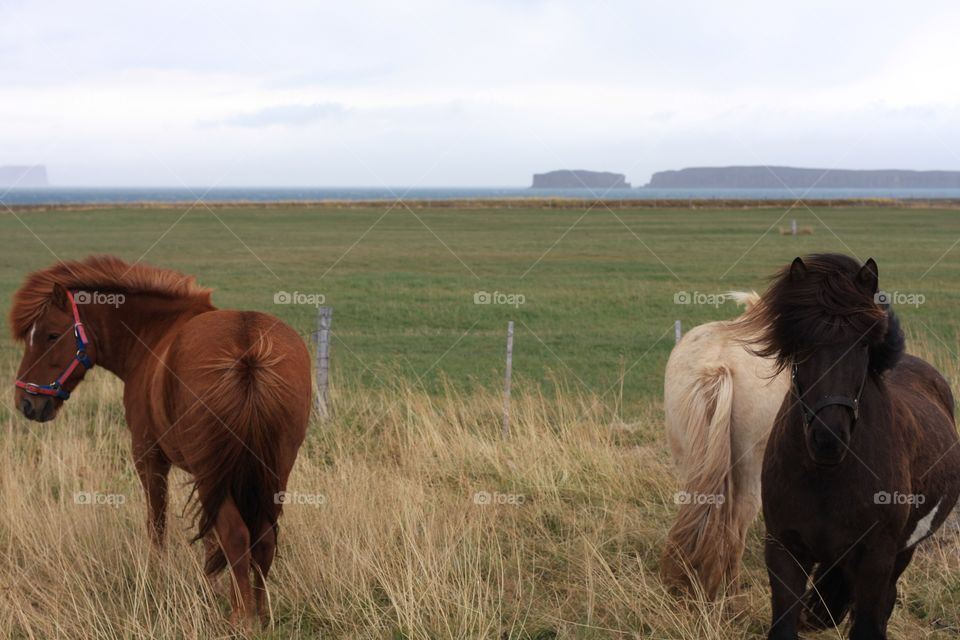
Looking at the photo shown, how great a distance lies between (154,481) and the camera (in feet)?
16.6

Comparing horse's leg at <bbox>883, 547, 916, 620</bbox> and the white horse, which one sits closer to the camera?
horse's leg at <bbox>883, 547, 916, 620</bbox>

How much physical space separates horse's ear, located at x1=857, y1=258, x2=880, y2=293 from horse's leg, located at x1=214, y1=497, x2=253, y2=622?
2964mm

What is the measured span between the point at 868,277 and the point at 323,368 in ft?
21.7

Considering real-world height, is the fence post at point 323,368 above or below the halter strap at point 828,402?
below

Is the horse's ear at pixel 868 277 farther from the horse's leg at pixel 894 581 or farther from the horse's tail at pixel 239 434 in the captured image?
the horse's tail at pixel 239 434

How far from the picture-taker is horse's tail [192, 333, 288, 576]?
13.9ft

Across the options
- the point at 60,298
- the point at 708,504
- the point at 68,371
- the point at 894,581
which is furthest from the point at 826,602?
the point at 60,298

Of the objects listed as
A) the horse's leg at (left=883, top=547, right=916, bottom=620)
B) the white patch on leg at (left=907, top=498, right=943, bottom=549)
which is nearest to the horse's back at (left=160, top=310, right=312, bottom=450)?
the horse's leg at (left=883, top=547, right=916, bottom=620)

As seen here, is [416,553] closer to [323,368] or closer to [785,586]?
[785,586]

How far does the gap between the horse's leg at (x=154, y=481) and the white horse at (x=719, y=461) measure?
9.26 feet

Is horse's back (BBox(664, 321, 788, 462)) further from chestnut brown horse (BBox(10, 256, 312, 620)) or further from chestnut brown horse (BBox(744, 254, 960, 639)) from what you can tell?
chestnut brown horse (BBox(10, 256, 312, 620))

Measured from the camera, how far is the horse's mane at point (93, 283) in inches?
205

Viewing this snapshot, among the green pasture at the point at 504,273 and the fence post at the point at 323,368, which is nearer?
the fence post at the point at 323,368

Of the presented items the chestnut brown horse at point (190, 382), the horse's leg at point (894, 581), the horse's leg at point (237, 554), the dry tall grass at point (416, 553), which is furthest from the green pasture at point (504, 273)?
the horse's leg at point (237, 554)
